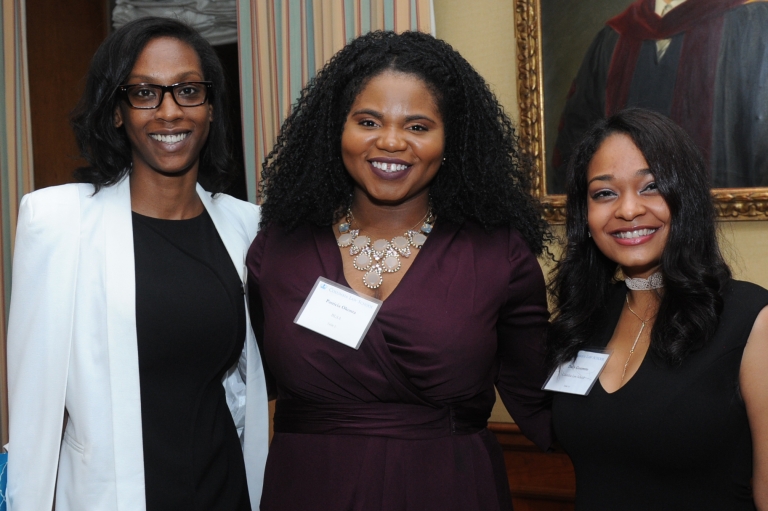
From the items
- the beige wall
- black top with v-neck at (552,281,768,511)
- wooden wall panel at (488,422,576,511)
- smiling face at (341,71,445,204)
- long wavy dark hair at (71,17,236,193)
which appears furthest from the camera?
the beige wall

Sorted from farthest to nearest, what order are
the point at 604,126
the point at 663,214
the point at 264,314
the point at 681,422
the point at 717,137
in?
the point at 717,137
the point at 264,314
the point at 604,126
the point at 663,214
the point at 681,422

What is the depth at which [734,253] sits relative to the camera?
292 cm

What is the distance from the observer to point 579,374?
5.82 ft

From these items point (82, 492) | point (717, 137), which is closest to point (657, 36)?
point (717, 137)

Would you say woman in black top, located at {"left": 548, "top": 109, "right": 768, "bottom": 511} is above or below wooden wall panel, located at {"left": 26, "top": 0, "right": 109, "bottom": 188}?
below

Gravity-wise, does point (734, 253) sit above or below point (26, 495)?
above

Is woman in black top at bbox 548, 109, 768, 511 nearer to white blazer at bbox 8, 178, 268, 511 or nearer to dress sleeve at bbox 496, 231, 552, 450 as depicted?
dress sleeve at bbox 496, 231, 552, 450

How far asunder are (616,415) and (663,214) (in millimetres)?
448

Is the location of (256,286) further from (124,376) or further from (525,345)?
(525,345)

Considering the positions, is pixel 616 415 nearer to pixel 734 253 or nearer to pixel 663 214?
pixel 663 214

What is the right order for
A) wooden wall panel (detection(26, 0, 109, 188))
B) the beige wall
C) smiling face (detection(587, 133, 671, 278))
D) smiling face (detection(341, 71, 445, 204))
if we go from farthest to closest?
wooden wall panel (detection(26, 0, 109, 188)), the beige wall, smiling face (detection(341, 71, 445, 204)), smiling face (detection(587, 133, 671, 278))

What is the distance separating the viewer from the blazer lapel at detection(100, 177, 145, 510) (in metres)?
1.80

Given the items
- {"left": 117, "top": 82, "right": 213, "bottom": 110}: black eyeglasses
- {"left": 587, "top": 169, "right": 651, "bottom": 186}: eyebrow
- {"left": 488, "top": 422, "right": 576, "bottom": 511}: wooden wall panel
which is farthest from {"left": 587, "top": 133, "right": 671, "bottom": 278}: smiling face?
{"left": 117, "top": 82, "right": 213, "bottom": 110}: black eyeglasses

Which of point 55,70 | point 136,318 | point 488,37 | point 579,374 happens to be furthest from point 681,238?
point 55,70
